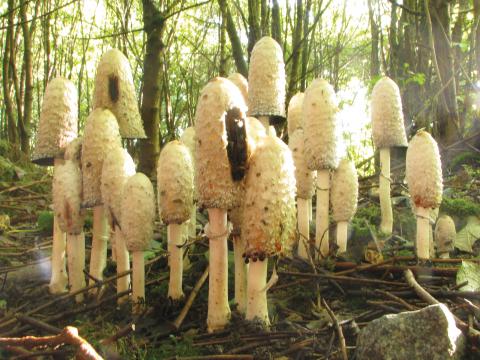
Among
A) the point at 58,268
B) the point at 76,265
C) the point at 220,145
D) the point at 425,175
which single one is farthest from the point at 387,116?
the point at 58,268

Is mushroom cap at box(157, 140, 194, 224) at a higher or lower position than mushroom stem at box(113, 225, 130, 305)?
higher

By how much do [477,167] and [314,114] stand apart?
3.49 meters

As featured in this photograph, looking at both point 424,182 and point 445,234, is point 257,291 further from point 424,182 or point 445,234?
point 445,234

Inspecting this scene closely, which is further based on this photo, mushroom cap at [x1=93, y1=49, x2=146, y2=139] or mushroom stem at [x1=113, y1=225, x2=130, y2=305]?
mushroom cap at [x1=93, y1=49, x2=146, y2=139]

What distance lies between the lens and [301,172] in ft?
11.5

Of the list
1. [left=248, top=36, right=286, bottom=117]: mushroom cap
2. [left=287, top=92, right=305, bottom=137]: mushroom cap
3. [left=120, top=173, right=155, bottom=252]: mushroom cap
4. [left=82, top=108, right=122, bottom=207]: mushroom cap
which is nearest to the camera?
[left=120, top=173, right=155, bottom=252]: mushroom cap

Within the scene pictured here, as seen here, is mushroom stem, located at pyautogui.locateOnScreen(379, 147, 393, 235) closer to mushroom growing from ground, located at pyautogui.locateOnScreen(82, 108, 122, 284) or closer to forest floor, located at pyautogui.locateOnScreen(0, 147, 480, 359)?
forest floor, located at pyautogui.locateOnScreen(0, 147, 480, 359)

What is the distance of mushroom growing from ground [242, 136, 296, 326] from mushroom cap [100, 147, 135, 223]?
91cm

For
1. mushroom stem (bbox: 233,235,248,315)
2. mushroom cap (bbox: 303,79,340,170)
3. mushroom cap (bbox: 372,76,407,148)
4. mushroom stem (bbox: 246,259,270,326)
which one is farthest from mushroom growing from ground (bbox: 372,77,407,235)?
mushroom stem (bbox: 246,259,270,326)

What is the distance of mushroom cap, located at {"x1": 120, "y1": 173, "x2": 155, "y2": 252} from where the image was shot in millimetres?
2666

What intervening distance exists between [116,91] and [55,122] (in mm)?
457

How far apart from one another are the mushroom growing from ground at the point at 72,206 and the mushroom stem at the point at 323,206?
1.64 meters

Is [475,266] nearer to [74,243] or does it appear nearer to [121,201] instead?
[121,201]

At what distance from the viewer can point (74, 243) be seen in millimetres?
3139
